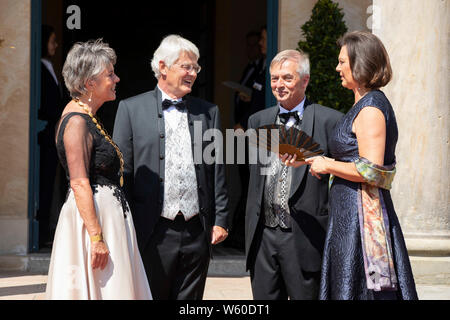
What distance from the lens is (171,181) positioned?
165 inches

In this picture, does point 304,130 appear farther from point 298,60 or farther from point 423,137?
point 423,137

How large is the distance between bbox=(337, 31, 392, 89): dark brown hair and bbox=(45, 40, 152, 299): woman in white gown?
1.31 m

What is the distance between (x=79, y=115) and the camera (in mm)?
3850

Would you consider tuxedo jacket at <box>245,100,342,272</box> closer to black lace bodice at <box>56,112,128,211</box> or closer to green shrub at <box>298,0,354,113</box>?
black lace bodice at <box>56,112,128,211</box>

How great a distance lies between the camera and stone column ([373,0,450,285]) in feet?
22.7

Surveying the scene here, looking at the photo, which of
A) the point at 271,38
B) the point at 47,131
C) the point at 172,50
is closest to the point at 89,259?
the point at 172,50

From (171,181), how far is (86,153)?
0.59 metres

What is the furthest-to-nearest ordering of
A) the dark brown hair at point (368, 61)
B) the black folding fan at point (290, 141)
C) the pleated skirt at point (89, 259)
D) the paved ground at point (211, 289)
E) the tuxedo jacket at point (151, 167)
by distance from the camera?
the paved ground at point (211, 289) → the tuxedo jacket at point (151, 167) → the black folding fan at point (290, 141) → the dark brown hair at point (368, 61) → the pleated skirt at point (89, 259)

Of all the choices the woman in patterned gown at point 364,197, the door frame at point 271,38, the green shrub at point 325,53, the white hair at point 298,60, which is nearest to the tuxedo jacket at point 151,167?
the white hair at point 298,60

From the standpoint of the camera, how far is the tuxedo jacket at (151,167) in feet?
13.7

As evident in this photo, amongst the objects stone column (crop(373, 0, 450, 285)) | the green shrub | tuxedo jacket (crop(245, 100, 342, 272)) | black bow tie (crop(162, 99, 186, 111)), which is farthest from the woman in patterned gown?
the green shrub

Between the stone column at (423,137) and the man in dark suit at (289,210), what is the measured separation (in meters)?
2.77

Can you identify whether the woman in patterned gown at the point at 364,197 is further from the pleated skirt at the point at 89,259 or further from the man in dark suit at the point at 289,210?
the pleated skirt at the point at 89,259
